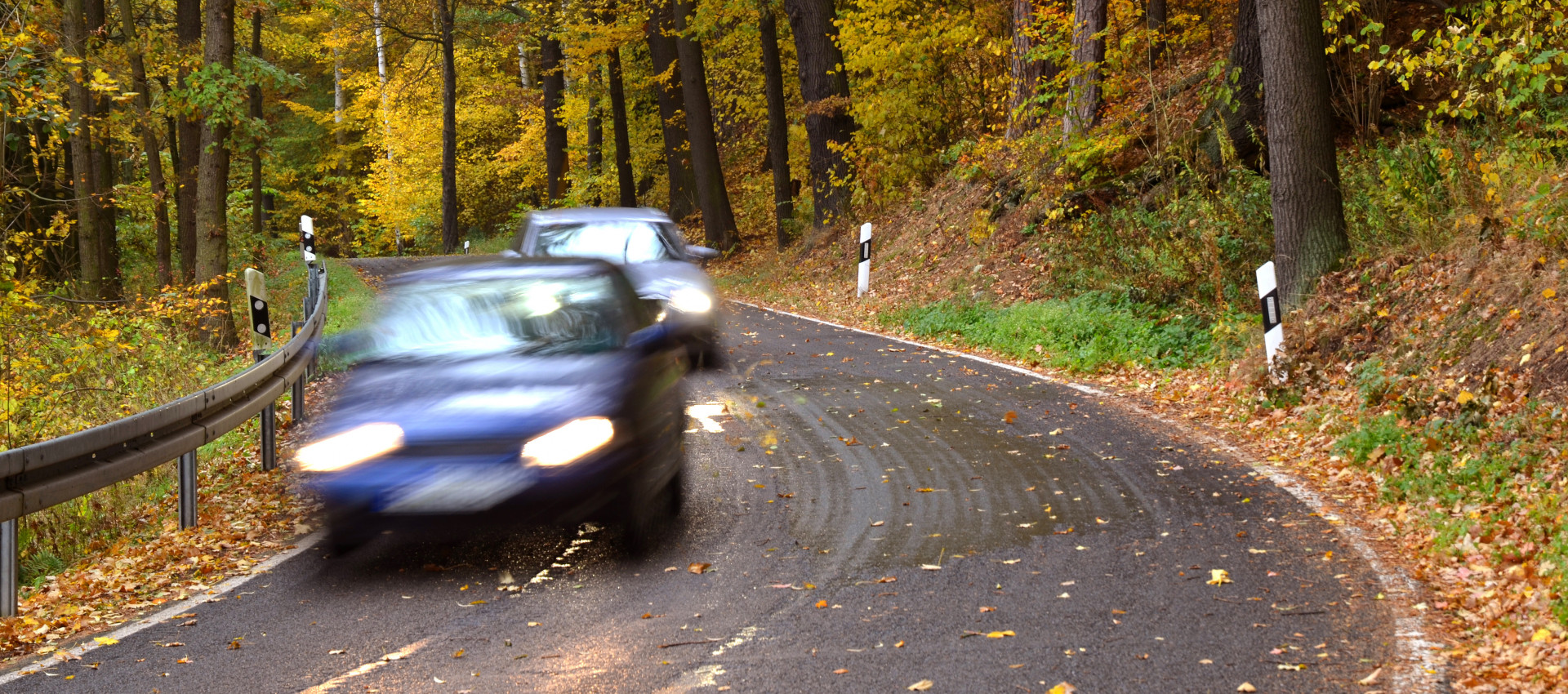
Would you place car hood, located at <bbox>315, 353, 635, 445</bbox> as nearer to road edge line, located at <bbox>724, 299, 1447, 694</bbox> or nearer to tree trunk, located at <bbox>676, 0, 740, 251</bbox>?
road edge line, located at <bbox>724, 299, 1447, 694</bbox>

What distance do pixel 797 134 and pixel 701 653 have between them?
27.5 meters

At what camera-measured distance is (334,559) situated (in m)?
6.38

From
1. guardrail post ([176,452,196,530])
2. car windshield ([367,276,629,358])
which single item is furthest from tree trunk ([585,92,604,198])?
guardrail post ([176,452,196,530])

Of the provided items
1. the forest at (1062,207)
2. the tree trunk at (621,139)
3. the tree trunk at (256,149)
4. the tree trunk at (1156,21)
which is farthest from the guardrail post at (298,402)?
the tree trunk at (621,139)

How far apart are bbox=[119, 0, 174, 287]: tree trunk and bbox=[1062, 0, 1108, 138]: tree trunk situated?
14062 mm

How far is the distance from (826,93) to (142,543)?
1999 centimetres

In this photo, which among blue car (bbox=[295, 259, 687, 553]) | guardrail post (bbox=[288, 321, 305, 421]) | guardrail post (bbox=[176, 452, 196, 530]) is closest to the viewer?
blue car (bbox=[295, 259, 687, 553])

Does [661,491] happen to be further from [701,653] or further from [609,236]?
[609,236]

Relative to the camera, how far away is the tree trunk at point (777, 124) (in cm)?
2700

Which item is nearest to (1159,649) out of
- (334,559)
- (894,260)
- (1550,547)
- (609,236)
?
(1550,547)

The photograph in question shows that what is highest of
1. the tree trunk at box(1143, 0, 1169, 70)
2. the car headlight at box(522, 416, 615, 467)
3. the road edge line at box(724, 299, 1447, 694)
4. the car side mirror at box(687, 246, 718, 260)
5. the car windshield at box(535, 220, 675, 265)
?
the tree trunk at box(1143, 0, 1169, 70)


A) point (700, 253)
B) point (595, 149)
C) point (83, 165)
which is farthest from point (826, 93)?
point (595, 149)

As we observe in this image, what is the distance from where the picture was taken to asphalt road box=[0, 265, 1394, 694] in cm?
453

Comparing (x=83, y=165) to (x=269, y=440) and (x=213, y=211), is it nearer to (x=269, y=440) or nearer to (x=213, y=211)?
(x=213, y=211)
